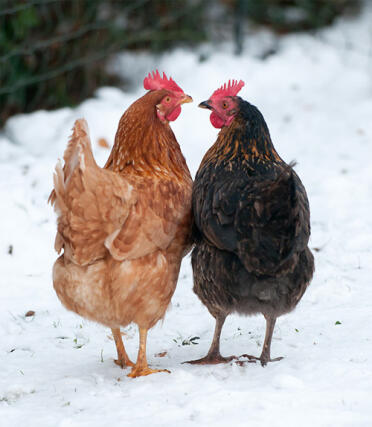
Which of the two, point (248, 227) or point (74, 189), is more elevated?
point (74, 189)

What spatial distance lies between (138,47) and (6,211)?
161 inches

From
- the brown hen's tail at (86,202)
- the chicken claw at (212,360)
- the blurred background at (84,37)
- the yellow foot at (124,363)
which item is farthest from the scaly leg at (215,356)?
the blurred background at (84,37)

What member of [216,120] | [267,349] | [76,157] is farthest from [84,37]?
[267,349]

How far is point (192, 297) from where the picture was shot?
15.0 feet

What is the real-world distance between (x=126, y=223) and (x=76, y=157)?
1.45 feet

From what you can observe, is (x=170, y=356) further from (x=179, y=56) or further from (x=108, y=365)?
(x=179, y=56)

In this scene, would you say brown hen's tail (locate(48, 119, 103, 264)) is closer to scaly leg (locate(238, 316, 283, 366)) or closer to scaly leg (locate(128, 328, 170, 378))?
scaly leg (locate(128, 328, 170, 378))

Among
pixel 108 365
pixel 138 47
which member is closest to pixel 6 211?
pixel 108 365

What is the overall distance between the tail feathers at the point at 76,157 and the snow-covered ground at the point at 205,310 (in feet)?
3.64

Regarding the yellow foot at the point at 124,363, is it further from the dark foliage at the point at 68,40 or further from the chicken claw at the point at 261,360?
the dark foliage at the point at 68,40

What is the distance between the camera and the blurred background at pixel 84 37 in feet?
22.8

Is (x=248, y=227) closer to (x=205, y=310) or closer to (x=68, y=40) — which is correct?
(x=205, y=310)

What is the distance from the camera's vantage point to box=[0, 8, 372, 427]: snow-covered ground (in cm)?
280

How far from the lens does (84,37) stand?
7.61 meters
